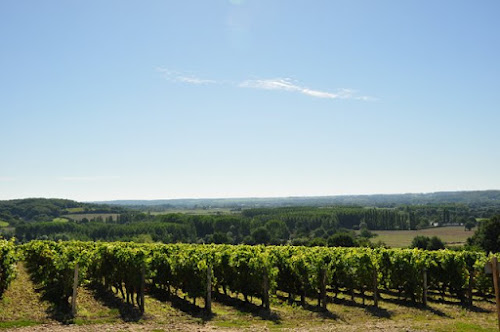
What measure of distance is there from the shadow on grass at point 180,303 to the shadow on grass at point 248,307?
2.07m

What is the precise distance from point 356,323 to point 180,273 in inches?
367

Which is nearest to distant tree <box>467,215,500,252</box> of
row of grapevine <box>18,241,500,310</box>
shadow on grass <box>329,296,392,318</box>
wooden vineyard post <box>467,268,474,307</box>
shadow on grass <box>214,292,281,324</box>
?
row of grapevine <box>18,241,500,310</box>

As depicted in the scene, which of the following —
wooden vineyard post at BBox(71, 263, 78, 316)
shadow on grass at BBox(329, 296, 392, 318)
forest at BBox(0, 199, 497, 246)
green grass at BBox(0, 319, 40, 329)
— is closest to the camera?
green grass at BBox(0, 319, 40, 329)

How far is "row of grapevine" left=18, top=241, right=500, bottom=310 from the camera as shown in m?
19.1

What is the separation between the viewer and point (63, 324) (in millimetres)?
15375

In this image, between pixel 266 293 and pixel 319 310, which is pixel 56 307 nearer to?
pixel 266 293

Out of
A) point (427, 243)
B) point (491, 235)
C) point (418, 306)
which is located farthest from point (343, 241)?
point (418, 306)

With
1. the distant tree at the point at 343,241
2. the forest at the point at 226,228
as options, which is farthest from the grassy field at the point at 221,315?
the forest at the point at 226,228

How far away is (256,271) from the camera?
813 inches

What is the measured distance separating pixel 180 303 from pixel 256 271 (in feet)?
14.0

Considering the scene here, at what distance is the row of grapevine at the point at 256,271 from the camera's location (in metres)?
19.1

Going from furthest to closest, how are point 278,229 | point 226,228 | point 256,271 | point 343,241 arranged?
point 226,228 → point 278,229 → point 343,241 → point 256,271

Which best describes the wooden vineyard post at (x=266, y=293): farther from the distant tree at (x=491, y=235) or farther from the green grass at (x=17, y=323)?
the distant tree at (x=491, y=235)

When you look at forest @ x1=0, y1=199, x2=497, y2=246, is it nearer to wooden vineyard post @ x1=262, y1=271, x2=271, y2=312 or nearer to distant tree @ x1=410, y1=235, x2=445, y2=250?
distant tree @ x1=410, y1=235, x2=445, y2=250
